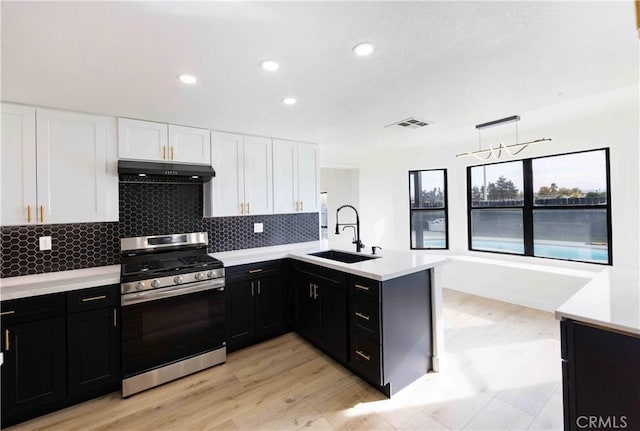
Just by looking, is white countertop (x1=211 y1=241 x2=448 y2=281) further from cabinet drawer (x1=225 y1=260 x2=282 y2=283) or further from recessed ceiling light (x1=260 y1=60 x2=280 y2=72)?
recessed ceiling light (x1=260 y1=60 x2=280 y2=72)

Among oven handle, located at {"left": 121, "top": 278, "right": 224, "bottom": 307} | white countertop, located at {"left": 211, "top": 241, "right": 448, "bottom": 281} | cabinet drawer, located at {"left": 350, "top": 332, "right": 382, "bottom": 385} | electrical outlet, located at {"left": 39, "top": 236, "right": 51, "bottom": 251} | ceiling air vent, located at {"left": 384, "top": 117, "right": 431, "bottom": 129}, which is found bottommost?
cabinet drawer, located at {"left": 350, "top": 332, "right": 382, "bottom": 385}

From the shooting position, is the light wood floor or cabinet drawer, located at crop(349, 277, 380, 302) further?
cabinet drawer, located at crop(349, 277, 380, 302)

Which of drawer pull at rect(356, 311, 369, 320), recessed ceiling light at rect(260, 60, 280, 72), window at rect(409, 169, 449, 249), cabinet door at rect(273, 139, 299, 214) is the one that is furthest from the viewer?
window at rect(409, 169, 449, 249)

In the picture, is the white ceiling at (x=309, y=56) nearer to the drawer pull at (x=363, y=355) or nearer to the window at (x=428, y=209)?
the drawer pull at (x=363, y=355)

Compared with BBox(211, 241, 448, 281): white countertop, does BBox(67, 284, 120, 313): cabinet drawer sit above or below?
below

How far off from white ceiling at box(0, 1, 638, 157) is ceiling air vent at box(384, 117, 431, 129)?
1.22 ft

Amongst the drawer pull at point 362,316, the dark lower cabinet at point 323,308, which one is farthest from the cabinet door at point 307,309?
the drawer pull at point 362,316

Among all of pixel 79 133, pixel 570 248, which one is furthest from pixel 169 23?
pixel 570 248

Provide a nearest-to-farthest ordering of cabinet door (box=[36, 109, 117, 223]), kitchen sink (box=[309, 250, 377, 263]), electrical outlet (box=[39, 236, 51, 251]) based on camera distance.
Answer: cabinet door (box=[36, 109, 117, 223])
electrical outlet (box=[39, 236, 51, 251])
kitchen sink (box=[309, 250, 377, 263])

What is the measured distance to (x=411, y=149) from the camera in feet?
17.7

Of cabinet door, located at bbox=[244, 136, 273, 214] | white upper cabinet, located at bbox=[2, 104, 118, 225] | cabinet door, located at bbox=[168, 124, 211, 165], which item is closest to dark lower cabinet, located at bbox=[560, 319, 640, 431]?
cabinet door, located at bbox=[244, 136, 273, 214]

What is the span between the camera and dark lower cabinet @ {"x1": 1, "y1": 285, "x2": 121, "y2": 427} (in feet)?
6.48

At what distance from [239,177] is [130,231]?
48.4 inches

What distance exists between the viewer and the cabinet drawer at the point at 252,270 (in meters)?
2.90
